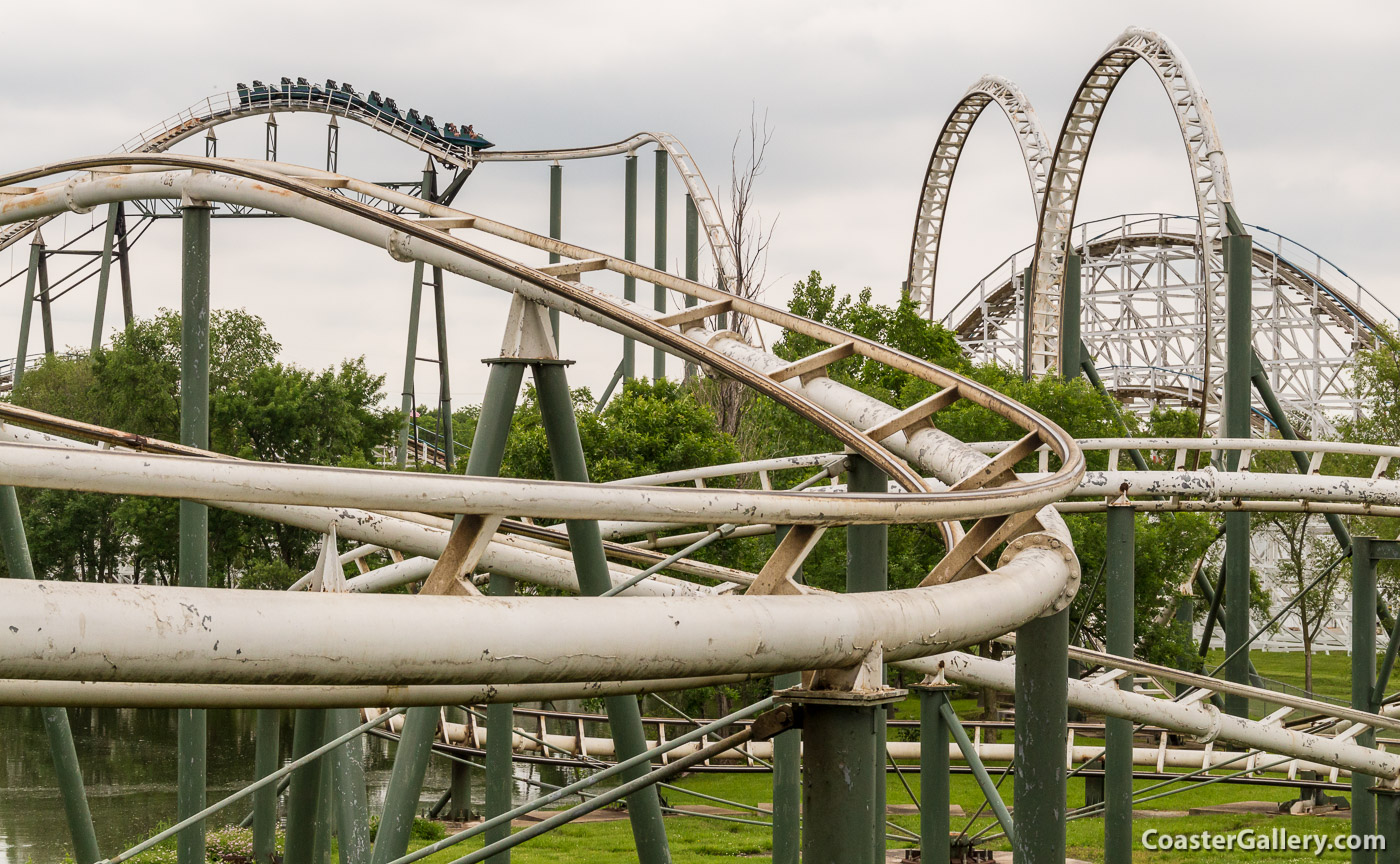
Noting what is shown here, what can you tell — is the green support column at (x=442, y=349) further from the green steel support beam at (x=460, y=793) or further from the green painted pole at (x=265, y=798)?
the green painted pole at (x=265, y=798)

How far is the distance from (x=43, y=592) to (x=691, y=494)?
1.41 m

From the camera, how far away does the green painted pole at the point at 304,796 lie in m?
5.68

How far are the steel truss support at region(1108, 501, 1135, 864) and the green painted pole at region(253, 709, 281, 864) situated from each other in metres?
5.46

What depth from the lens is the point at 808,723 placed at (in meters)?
3.00

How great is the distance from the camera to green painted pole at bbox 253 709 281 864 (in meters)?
7.37

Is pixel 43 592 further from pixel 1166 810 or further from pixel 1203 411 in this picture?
pixel 1203 411

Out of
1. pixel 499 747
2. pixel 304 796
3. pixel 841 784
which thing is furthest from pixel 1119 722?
pixel 841 784

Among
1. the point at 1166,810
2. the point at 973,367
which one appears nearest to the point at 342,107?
the point at 973,367

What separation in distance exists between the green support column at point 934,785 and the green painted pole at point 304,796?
12.6 ft

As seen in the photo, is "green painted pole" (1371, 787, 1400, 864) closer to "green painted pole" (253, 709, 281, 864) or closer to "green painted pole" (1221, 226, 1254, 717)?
"green painted pole" (1221, 226, 1254, 717)

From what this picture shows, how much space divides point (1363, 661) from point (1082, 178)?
1324 centimetres

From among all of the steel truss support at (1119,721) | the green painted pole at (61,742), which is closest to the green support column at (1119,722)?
the steel truss support at (1119,721)

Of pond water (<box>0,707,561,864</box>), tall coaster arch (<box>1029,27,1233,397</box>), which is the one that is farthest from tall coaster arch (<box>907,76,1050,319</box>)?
→ pond water (<box>0,707,561,864</box>)

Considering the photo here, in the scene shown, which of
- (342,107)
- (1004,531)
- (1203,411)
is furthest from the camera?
(342,107)
